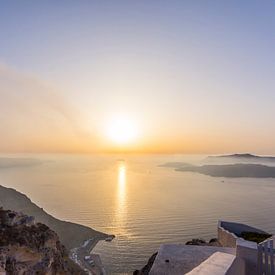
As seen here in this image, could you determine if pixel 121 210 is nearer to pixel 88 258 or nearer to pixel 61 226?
pixel 61 226

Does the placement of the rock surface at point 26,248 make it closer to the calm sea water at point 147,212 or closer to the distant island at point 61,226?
the calm sea water at point 147,212

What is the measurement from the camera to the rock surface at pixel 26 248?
1069 cm

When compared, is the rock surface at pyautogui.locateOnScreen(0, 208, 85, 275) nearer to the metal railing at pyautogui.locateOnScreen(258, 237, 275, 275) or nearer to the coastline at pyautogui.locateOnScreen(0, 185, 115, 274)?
the metal railing at pyautogui.locateOnScreen(258, 237, 275, 275)

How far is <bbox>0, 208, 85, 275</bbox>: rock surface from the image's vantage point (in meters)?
10.7

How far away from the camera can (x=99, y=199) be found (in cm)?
6181

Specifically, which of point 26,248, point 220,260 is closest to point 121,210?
point 26,248

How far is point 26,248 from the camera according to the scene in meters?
11.4

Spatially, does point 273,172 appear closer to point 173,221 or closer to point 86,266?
point 173,221

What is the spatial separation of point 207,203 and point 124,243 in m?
25.9

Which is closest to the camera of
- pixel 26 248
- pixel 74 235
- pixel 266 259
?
pixel 266 259

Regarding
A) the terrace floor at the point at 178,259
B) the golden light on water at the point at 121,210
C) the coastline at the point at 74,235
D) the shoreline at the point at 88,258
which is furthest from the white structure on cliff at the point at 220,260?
the golden light on water at the point at 121,210

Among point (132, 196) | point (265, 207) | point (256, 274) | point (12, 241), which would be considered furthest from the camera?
point (132, 196)

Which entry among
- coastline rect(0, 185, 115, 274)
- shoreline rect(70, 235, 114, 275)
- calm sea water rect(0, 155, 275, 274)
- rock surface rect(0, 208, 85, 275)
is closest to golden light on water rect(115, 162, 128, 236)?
calm sea water rect(0, 155, 275, 274)

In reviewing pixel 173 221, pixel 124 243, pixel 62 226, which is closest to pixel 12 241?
pixel 124 243
